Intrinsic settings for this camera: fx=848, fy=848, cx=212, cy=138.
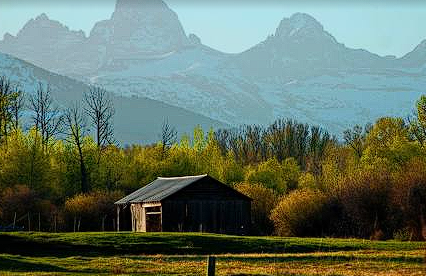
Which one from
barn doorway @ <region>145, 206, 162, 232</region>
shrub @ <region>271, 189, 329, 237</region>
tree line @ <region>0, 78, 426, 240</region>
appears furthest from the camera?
barn doorway @ <region>145, 206, 162, 232</region>

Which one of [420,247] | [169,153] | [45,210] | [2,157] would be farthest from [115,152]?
[420,247]

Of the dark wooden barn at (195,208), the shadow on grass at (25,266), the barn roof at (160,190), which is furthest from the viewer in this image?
the barn roof at (160,190)

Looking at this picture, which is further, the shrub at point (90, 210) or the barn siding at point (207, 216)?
the shrub at point (90, 210)

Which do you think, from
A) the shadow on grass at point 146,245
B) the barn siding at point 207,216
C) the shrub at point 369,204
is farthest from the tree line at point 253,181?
the shadow on grass at point 146,245

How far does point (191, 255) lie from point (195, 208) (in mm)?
26287

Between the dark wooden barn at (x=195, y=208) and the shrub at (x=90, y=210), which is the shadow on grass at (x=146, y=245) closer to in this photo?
the dark wooden barn at (x=195, y=208)

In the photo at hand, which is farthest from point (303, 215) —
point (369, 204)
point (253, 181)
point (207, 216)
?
point (253, 181)

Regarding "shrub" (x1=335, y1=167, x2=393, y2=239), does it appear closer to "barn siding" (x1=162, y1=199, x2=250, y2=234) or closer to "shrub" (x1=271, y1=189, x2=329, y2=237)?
"shrub" (x1=271, y1=189, x2=329, y2=237)

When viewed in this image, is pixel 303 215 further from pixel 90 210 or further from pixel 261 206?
pixel 90 210

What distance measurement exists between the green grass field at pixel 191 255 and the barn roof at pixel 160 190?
1392 cm

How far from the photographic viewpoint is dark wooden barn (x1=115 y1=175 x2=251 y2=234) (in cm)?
7306

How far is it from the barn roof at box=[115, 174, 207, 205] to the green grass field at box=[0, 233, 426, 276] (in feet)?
45.7

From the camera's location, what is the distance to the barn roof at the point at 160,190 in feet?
243

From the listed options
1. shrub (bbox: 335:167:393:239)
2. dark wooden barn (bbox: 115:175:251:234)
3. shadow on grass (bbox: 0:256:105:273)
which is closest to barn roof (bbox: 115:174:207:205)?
dark wooden barn (bbox: 115:175:251:234)
